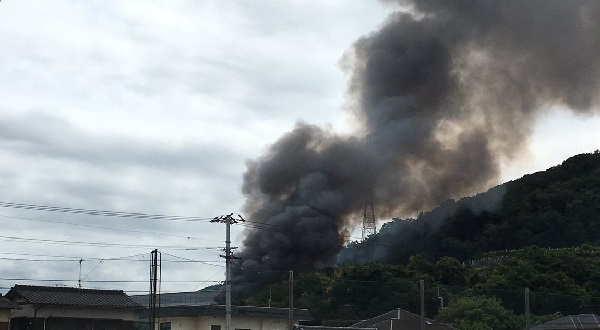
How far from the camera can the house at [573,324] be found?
74.4 m

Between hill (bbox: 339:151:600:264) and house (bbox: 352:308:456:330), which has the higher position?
hill (bbox: 339:151:600:264)

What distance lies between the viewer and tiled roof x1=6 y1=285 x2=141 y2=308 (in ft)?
182

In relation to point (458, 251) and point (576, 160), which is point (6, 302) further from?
point (576, 160)

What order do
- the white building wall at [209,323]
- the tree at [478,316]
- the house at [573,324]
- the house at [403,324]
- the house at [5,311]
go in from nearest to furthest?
the house at [5,311] → the white building wall at [209,323] → the house at [573,324] → the house at [403,324] → the tree at [478,316]

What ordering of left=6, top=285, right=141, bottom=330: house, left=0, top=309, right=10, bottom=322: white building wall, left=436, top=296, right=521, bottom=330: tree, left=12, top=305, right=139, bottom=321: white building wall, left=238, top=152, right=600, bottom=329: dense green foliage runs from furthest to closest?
left=238, top=152, right=600, bottom=329: dense green foliage, left=436, top=296, right=521, bottom=330: tree, left=12, top=305, right=139, bottom=321: white building wall, left=6, top=285, right=141, bottom=330: house, left=0, top=309, right=10, bottom=322: white building wall

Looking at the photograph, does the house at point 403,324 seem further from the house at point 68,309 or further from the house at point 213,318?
the house at point 68,309

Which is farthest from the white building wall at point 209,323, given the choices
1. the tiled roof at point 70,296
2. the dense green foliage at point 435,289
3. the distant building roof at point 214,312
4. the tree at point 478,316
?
the dense green foliage at point 435,289

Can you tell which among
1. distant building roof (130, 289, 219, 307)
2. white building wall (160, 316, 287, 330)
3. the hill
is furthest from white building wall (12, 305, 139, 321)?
the hill

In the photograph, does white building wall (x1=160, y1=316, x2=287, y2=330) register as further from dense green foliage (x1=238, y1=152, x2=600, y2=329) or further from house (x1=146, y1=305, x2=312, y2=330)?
dense green foliage (x1=238, y1=152, x2=600, y2=329)

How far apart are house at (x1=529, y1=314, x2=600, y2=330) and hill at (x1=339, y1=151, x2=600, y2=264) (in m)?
67.5

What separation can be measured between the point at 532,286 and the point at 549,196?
60806mm

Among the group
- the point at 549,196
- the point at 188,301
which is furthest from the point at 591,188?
the point at 188,301

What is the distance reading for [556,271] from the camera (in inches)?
4424

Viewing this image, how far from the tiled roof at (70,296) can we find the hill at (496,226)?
8620 centimetres
